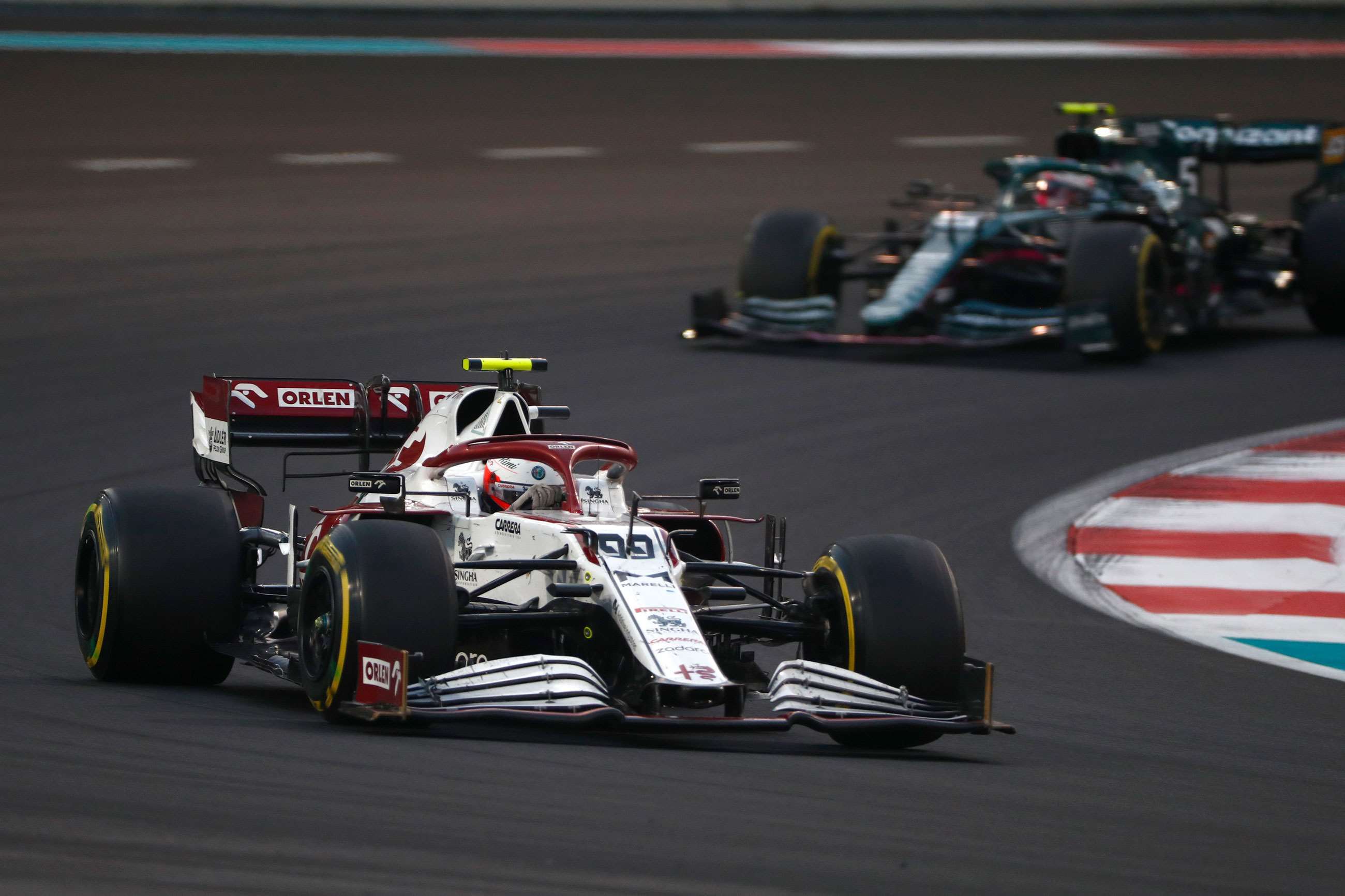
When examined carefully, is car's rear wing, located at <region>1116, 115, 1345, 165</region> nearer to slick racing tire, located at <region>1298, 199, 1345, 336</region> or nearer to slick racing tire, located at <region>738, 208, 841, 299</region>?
slick racing tire, located at <region>1298, 199, 1345, 336</region>

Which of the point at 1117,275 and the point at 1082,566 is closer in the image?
the point at 1082,566

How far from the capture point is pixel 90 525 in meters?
8.74

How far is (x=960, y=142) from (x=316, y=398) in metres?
19.7

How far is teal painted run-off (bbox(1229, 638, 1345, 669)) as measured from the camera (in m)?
9.67

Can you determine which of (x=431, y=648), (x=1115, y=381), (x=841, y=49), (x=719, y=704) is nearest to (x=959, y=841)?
(x=719, y=704)

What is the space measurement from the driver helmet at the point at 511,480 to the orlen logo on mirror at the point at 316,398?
1.48 metres

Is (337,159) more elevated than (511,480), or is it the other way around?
(337,159)

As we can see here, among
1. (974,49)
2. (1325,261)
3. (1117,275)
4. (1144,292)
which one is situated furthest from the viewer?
(974,49)

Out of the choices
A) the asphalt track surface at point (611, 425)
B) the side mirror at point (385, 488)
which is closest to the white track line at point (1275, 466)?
the asphalt track surface at point (611, 425)

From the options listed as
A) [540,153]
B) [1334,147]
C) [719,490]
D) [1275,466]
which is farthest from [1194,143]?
[719,490]

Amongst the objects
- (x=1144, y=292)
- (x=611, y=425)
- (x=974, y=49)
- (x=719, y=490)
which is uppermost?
(x=974, y=49)

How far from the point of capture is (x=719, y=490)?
28.3ft

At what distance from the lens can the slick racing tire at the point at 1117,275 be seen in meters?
17.0

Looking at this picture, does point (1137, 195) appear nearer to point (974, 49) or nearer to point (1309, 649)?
point (1309, 649)
